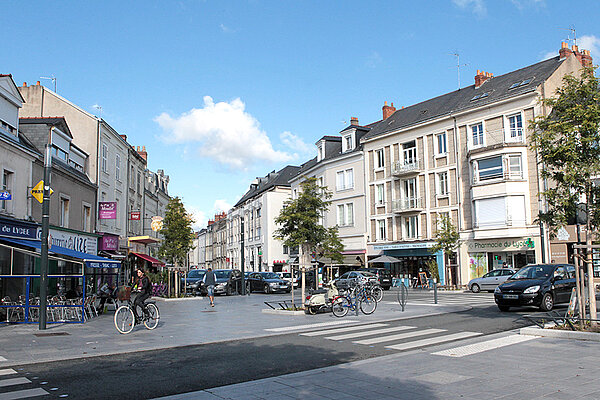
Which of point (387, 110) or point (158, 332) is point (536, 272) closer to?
point (158, 332)

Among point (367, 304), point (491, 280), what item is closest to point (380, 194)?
point (491, 280)

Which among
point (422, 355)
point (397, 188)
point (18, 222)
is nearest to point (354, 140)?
point (397, 188)

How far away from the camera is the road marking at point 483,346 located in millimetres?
9131

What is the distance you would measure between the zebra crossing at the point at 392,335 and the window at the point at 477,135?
26894mm

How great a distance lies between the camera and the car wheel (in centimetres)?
1589

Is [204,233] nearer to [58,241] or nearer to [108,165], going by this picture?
[108,165]

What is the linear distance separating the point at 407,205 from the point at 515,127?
35.7ft

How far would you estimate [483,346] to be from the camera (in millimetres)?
9875

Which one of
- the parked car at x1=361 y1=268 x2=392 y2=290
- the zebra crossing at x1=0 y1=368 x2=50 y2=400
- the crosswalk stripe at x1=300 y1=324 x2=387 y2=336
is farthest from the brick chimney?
the zebra crossing at x1=0 y1=368 x2=50 y2=400

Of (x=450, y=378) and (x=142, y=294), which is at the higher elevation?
(x=142, y=294)

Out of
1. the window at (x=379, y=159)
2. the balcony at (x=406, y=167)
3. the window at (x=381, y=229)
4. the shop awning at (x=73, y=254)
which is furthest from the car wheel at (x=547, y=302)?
the window at (x=379, y=159)

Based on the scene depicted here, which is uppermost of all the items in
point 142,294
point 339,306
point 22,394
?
point 142,294

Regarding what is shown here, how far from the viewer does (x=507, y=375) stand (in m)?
7.17

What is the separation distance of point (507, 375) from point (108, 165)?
29.0 metres
